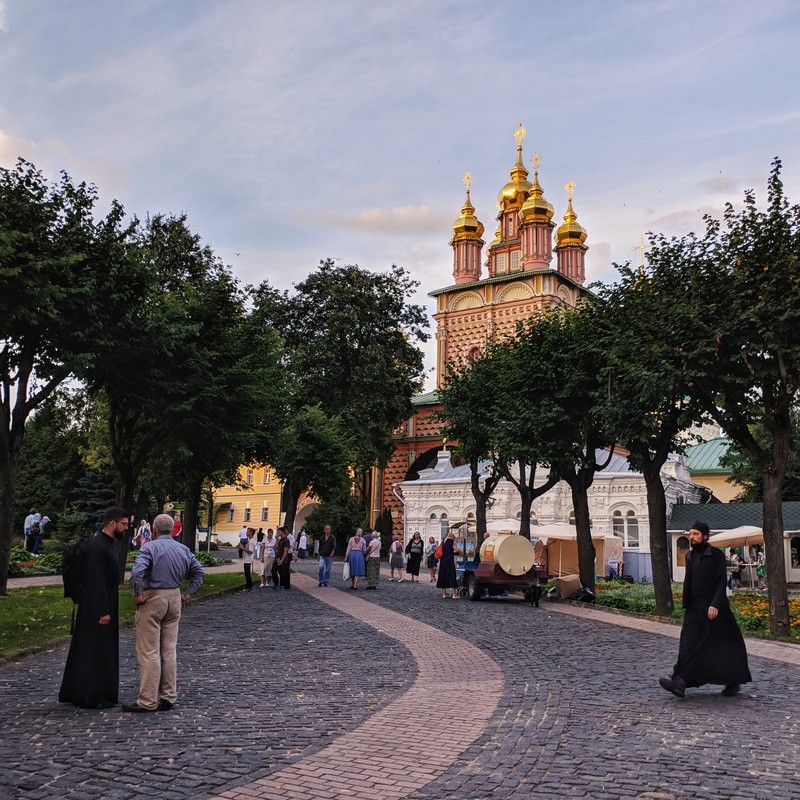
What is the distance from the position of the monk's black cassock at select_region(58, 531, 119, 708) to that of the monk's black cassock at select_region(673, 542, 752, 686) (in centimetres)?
591

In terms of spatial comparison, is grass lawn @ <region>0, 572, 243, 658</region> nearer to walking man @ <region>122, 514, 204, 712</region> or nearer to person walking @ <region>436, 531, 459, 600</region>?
walking man @ <region>122, 514, 204, 712</region>

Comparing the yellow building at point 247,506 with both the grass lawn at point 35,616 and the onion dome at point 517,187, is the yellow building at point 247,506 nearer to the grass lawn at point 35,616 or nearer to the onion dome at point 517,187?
the onion dome at point 517,187

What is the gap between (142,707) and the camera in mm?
8375

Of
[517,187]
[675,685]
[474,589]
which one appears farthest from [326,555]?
[517,187]

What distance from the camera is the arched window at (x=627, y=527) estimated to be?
147 ft

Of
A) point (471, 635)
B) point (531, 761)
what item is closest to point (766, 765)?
point (531, 761)

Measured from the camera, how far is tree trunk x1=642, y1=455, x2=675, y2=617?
66.2 feet

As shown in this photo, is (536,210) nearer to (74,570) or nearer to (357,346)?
(357,346)

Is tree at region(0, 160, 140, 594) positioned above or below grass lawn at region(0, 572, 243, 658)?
above

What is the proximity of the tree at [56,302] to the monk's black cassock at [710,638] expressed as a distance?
39.4 ft

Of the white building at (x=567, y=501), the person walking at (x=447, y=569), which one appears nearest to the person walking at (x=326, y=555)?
the person walking at (x=447, y=569)

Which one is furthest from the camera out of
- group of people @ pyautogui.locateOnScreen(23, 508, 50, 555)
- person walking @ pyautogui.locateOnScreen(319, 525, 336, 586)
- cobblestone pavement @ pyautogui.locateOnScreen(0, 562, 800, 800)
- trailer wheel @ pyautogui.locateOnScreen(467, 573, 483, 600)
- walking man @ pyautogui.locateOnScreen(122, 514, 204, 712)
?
group of people @ pyautogui.locateOnScreen(23, 508, 50, 555)


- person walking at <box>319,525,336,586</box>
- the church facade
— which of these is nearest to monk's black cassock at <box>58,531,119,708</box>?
person walking at <box>319,525,336,586</box>

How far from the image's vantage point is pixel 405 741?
7.29 meters
